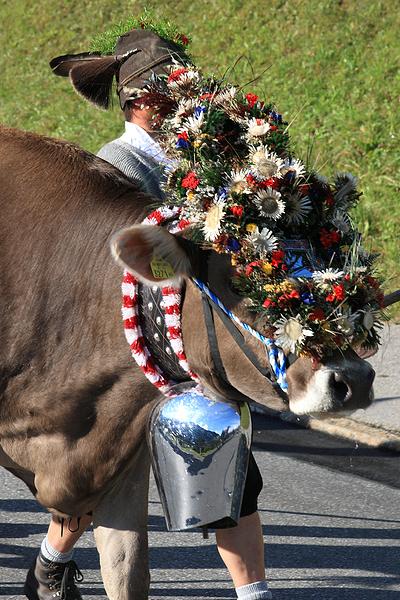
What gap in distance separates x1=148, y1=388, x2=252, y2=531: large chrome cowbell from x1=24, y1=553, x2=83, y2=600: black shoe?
83 centimetres

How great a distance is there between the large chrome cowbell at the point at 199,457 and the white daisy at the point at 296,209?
2.13ft

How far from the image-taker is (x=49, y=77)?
16.0m

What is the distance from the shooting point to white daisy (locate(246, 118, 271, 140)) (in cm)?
329

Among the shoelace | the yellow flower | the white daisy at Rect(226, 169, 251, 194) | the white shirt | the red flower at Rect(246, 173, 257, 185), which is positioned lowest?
the shoelace

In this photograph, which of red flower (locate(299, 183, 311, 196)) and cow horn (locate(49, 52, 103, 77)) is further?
cow horn (locate(49, 52, 103, 77))

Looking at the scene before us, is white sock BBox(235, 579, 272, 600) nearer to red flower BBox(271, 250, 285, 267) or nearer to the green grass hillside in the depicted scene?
red flower BBox(271, 250, 285, 267)

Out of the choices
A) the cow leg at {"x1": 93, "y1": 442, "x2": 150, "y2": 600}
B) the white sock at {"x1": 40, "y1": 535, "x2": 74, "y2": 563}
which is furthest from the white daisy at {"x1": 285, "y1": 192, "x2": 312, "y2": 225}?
the white sock at {"x1": 40, "y1": 535, "x2": 74, "y2": 563}

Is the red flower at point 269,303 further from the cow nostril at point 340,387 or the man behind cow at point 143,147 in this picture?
the man behind cow at point 143,147

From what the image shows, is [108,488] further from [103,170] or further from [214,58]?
[214,58]

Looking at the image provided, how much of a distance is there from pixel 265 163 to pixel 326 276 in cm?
37

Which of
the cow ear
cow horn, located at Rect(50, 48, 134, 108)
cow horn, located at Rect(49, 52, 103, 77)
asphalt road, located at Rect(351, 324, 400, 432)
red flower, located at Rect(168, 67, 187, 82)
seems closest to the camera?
the cow ear

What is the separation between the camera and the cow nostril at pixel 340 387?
3051mm

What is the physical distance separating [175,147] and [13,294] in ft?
2.28

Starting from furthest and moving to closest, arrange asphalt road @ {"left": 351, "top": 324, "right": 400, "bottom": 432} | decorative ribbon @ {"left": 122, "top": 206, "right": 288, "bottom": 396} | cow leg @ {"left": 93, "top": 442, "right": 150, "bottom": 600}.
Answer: asphalt road @ {"left": 351, "top": 324, "right": 400, "bottom": 432} → cow leg @ {"left": 93, "top": 442, "right": 150, "bottom": 600} → decorative ribbon @ {"left": 122, "top": 206, "right": 288, "bottom": 396}
